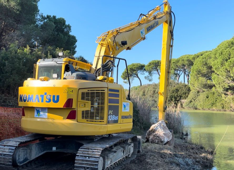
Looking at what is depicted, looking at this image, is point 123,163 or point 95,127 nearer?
point 95,127

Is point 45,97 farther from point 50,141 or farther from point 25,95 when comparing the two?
point 50,141

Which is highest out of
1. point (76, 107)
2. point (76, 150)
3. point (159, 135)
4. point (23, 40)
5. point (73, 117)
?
point (23, 40)

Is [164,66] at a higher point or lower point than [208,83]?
lower

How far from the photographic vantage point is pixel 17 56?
1409 centimetres

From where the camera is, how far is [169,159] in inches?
289

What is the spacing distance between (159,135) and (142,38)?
3664mm

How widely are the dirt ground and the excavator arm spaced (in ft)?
5.92

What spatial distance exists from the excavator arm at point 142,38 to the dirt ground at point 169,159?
180 centimetres

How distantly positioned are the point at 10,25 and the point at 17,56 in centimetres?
658

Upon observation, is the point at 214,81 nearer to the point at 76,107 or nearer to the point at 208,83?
the point at 208,83

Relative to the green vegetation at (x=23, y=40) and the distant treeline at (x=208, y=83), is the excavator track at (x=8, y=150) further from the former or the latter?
the distant treeline at (x=208, y=83)

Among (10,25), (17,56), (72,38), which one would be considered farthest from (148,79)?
(17,56)

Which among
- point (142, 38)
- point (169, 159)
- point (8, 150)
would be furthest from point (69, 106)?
point (142, 38)

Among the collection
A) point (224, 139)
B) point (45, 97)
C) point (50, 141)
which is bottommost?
point (224, 139)
